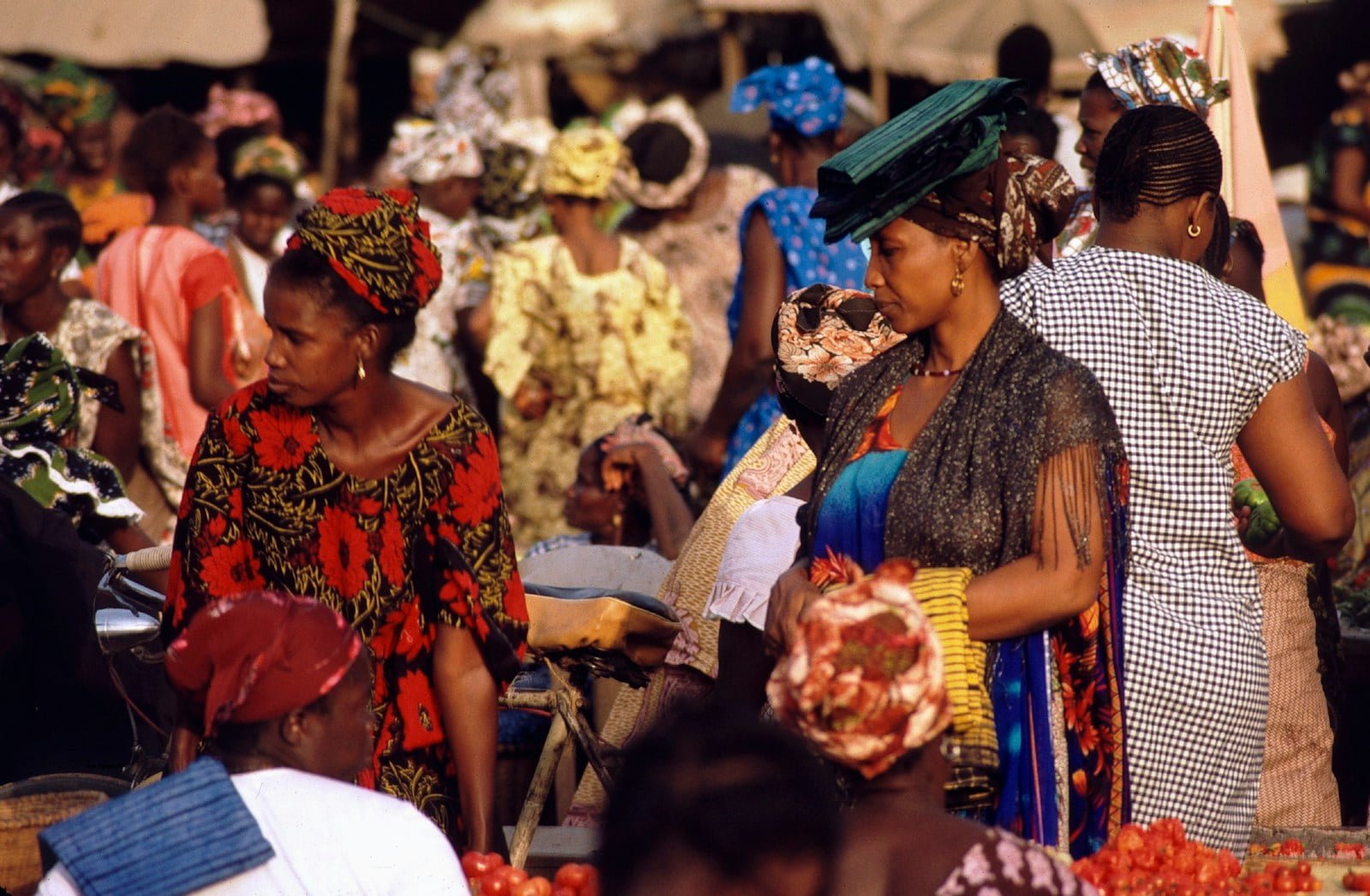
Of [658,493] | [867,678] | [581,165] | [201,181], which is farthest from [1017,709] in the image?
[581,165]

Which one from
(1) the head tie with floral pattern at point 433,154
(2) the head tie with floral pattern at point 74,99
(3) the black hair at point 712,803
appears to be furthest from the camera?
(2) the head tie with floral pattern at point 74,99

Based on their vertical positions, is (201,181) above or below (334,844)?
above

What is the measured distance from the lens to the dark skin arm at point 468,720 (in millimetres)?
3807

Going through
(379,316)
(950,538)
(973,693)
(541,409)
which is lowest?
(541,409)

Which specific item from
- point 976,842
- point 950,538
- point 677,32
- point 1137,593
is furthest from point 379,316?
point 677,32

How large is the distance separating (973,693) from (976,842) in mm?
672

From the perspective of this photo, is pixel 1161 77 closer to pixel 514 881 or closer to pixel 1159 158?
pixel 1159 158

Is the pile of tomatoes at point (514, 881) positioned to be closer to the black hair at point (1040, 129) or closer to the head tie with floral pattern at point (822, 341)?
the head tie with floral pattern at point (822, 341)

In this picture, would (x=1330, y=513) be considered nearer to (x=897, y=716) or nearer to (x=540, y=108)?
(x=897, y=716)

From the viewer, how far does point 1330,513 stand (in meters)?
3.74

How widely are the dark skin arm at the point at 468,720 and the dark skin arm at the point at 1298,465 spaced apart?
1.56 meters

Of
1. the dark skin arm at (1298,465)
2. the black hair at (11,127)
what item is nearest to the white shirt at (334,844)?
the dark skin arm at (1298,465)

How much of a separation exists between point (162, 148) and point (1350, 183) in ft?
22.2

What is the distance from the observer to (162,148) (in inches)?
316
